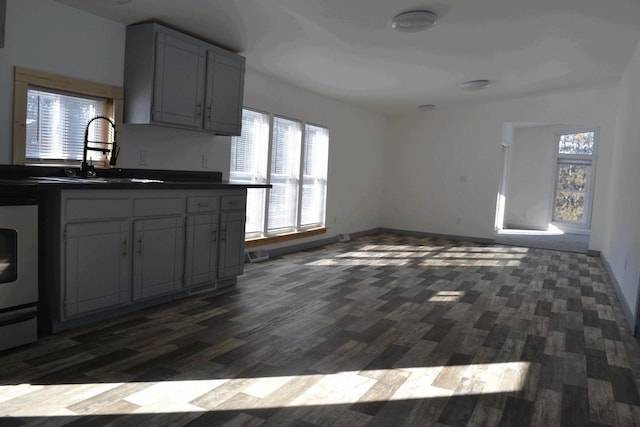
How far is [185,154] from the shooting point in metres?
4.64

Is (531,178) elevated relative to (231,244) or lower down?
elevated

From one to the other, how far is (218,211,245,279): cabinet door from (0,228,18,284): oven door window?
1752 mm

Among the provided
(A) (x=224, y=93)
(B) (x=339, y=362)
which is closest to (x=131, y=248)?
(B) (x=339, y=362)

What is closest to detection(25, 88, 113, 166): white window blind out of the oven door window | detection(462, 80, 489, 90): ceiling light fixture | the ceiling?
the ceiling

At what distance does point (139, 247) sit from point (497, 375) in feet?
8.20

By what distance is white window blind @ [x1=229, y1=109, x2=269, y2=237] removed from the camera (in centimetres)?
556

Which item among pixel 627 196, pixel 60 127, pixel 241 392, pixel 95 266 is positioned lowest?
pixel 241 392

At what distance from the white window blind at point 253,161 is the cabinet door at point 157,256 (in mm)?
1797

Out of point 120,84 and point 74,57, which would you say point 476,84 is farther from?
point 74,57

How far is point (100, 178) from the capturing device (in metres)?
3.75

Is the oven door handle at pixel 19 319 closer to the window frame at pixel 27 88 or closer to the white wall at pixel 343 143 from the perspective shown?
the window frame at pixel 27 88

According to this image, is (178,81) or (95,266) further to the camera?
(178,81)

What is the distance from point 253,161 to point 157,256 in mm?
2432

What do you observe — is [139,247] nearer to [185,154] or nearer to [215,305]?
[215,305]
